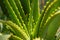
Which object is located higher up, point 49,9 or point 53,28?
point 49,9

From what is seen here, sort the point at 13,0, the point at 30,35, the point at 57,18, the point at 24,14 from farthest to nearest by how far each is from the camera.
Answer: the point at 24,14 < the point at 13,0 < the point at 30,35 < the point at 57,18

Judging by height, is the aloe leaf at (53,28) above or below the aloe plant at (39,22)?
below

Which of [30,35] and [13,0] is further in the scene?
[13,0]

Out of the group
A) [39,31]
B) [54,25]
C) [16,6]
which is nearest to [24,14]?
[16,6]

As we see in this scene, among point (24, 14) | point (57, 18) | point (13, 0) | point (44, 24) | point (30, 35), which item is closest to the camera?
point (57, 18)

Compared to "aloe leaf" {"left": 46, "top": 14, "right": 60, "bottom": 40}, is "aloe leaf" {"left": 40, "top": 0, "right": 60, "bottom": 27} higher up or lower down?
higher up

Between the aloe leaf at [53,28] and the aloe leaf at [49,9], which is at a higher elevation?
the aloe leaf at [49,9]

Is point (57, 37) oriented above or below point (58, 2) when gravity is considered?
below

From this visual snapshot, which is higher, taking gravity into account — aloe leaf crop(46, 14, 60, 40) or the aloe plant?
the aloe plant

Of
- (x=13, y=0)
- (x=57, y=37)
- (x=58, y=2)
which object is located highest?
(x=13, y=0)

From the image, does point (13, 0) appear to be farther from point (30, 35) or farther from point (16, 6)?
point (30, 35)
